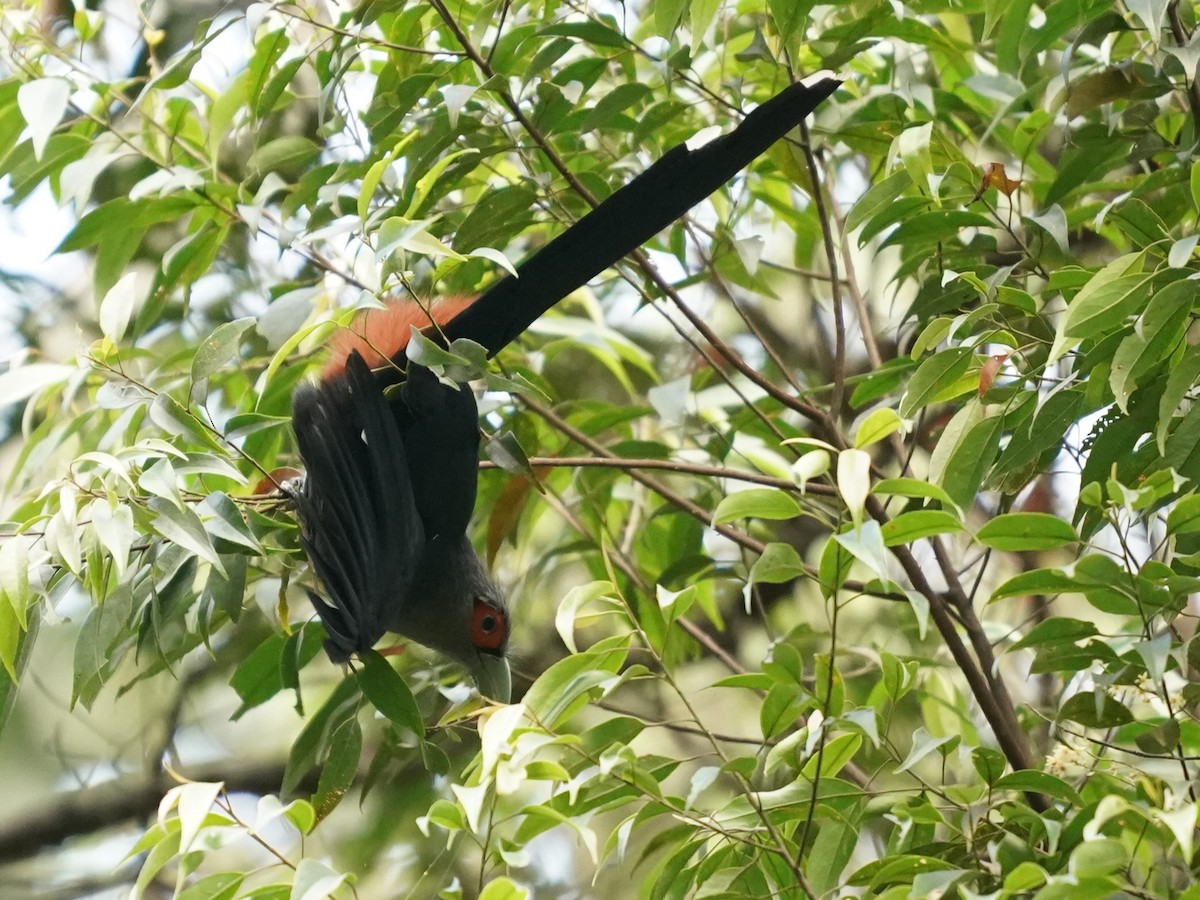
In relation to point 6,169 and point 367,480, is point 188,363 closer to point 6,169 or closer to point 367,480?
point 6,169

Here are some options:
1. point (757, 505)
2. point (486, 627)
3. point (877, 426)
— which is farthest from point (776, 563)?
point (486, 627)

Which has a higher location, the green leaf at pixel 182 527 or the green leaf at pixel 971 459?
the green leaf at pixel 182 527

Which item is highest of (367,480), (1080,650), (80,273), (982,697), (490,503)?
(80,273)

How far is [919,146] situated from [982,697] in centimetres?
87

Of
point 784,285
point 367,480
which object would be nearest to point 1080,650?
point 367,480

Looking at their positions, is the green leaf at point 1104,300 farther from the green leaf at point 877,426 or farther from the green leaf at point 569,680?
the green leaf at point 569,680

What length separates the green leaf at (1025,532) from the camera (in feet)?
4.36

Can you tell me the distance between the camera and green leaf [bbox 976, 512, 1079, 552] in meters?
1.33

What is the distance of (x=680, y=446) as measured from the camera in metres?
2.76

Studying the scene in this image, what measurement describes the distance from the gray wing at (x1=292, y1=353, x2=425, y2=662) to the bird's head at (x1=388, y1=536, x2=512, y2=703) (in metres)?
0.31

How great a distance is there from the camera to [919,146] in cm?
162

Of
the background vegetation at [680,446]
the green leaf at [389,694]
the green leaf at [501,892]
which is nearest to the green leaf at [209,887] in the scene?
the background vegetation at [680,446]

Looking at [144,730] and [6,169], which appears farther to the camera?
[144,730]

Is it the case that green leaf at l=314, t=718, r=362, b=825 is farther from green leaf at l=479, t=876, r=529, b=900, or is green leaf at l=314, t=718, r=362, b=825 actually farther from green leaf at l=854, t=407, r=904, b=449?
green leaf at l=854, t=407, r=904, b=449
